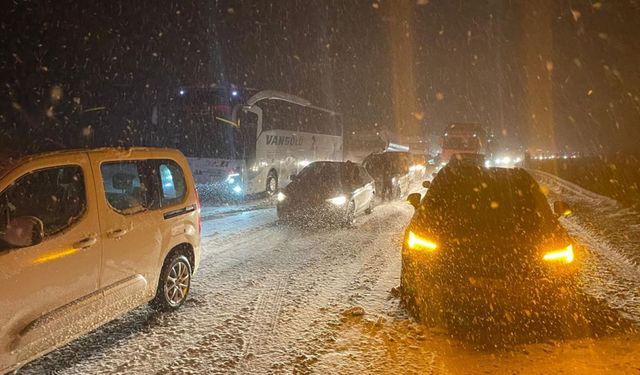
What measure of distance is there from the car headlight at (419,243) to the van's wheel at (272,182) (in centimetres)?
1315

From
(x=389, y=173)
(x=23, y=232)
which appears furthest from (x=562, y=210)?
(x=389, y=173)

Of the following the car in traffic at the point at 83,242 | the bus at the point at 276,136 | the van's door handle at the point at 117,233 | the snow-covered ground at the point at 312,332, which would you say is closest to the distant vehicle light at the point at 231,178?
the bus at the point at 276,136

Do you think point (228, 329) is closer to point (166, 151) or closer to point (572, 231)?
point (166, 151)

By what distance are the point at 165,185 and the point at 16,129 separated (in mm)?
25521

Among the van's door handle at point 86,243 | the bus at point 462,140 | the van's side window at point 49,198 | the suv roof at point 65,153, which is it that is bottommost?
the van's door handle at point 86,243

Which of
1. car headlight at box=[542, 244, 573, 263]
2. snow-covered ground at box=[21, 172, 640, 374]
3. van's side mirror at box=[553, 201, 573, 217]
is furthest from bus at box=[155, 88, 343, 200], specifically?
car headlight at box=[542, 244, 573, 263]

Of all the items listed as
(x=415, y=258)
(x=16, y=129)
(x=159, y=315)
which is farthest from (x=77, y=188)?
(x=16, y=129)

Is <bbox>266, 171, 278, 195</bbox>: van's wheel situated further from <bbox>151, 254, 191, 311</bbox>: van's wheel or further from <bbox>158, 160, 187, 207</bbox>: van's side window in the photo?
<bbox>151, 254, 191, 311</bbox>: van's wheel

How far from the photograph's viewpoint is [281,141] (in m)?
18.5

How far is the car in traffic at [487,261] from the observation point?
4.57m

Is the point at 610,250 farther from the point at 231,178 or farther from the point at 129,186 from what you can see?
the point at 231,178

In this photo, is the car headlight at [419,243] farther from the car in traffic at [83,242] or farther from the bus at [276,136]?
the bus at [276,136]

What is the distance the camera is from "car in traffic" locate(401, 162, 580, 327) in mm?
4574

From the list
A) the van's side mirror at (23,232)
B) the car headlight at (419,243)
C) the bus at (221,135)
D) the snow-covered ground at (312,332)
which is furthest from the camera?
the bus at (221,135)
